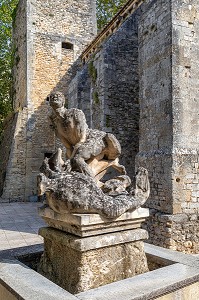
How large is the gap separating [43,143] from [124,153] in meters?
6.62

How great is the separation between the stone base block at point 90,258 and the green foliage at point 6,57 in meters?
17.9

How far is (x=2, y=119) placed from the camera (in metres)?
20.1

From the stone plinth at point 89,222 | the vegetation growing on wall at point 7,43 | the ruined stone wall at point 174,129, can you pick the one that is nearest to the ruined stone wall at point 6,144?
the vegetation growing on wall at point 7,43

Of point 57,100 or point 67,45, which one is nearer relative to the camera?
point 57,100

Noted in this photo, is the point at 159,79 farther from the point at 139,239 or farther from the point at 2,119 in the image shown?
the point at 2,119

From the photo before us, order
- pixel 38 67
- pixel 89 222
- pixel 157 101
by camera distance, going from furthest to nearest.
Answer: pixel 38 67 → pixel 157 101 → pixel 89 222

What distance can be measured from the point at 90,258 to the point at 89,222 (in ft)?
1.17

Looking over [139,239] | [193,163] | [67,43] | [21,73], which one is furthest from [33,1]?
[139,239]

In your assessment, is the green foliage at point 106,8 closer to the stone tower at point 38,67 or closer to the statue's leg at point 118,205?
the stone tower at point 38,67

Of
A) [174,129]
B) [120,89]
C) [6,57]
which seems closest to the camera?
[174,129]

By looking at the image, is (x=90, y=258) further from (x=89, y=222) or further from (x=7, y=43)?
(x=7, y=43)

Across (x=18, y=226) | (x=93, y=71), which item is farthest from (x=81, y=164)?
(x=93, y=71)

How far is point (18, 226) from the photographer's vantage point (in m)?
8.89

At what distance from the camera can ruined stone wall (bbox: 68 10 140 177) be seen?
10.7 metres
